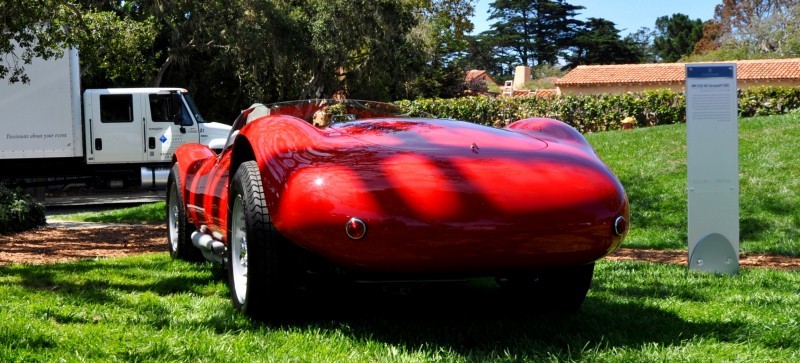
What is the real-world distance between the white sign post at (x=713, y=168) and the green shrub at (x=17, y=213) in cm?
802

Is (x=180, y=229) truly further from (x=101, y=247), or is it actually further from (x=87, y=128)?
(x=87, y=128)

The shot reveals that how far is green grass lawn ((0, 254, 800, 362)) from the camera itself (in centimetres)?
362

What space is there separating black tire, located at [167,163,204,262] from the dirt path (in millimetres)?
1095

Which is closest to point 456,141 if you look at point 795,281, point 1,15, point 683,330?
point 683,330

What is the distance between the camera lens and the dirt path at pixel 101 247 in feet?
26.0

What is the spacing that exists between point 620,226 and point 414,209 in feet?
3.37

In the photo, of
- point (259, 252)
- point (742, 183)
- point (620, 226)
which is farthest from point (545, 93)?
point (259, 252)

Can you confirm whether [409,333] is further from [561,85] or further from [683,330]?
[561,85]

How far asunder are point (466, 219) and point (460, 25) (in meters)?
43.4

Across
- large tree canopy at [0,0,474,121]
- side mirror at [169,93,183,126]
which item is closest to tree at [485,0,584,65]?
large tree canopy at [0,0,474,121]

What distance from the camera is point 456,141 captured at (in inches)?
169

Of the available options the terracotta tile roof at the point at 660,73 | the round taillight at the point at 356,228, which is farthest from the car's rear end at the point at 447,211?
the terracotta tile roof at the point at 660,73

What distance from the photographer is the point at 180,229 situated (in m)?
6.82

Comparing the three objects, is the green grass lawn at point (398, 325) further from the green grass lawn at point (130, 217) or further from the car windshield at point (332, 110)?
the green grass lawn at point (130, 217)
